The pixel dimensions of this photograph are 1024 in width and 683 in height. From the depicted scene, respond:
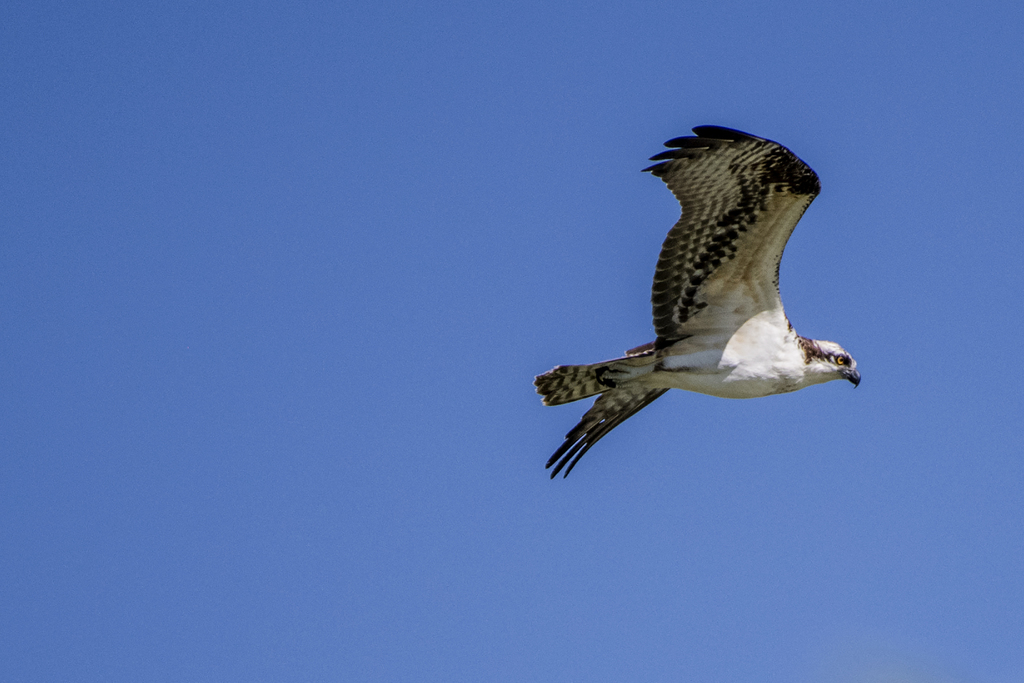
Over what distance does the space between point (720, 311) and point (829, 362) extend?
2.97 ft

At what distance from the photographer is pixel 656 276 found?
9.27 metres

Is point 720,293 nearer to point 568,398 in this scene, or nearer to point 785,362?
point 785,362

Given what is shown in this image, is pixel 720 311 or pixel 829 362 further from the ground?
pixel 720 311

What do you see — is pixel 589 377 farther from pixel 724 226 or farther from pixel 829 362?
pixel 829 362

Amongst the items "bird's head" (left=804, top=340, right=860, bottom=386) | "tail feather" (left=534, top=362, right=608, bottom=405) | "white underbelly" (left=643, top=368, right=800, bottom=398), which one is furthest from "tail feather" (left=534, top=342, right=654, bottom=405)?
"bird's head" (left=804, top=340, right=860, bottom=386)

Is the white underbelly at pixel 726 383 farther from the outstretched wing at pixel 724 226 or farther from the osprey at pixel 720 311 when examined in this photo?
the outstretched wing at pixel 724 226

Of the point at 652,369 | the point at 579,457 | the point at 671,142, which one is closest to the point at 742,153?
the point at 671,142

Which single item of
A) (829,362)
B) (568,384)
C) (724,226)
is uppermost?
(724,226)

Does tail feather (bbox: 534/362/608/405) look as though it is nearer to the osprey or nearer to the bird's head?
the osprey

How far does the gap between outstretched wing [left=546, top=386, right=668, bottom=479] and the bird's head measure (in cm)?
123

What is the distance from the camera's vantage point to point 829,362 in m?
9.43

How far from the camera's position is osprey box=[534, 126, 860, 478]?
8648 millimetres

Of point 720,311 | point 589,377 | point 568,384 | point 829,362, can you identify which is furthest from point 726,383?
point 568,384

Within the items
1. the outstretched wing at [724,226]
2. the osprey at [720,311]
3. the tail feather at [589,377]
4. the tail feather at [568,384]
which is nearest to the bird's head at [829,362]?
the osprey at [720,311]
